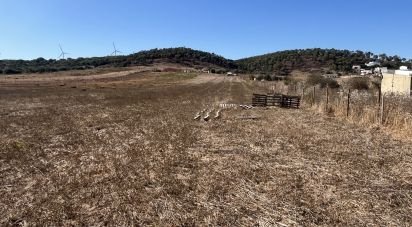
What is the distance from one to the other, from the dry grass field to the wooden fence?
489 inches

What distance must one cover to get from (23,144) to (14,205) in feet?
22.9

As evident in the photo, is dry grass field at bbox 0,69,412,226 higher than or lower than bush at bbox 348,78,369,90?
higher

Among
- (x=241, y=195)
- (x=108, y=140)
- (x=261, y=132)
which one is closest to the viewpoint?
(x=241, y=195)

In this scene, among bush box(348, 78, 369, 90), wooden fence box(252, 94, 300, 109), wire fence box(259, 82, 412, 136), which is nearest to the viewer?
wire fence box(259, 82, 412, 136)

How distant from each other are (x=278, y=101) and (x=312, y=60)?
150 metres

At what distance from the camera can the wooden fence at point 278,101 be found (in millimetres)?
32344

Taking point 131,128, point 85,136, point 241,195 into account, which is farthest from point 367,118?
point 241,195

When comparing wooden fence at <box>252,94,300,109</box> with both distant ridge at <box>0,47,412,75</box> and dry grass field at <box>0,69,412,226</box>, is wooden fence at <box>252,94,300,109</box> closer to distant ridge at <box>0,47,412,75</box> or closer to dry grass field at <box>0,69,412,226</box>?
dry grass field at <box>0,69,412,226</box>

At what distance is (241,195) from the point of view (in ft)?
31.2

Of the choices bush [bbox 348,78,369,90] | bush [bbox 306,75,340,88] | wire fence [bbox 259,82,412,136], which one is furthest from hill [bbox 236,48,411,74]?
wire fence [bbox 259,82,412,136]

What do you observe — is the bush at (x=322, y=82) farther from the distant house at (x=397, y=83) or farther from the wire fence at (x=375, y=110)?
the wire fence at (x=375, y=110)

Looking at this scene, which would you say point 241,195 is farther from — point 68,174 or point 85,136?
point 85,136

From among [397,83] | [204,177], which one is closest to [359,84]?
[397,83]

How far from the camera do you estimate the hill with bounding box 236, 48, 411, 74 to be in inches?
6407
